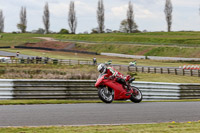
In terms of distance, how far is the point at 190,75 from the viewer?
38.3 meters

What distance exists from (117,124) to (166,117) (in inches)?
78.0

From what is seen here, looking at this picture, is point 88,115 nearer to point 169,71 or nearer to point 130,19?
point 169,71

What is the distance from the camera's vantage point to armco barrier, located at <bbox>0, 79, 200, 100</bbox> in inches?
457

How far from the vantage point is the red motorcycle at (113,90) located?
11.6 m

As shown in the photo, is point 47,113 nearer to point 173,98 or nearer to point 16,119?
point 16,119

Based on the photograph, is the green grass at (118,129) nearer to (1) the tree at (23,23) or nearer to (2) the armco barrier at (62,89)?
(2) the armco barrier at (62,89)

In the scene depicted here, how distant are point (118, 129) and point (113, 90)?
195 inches

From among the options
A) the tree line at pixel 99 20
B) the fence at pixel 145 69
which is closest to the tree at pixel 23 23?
the tree line at pixel 99 20

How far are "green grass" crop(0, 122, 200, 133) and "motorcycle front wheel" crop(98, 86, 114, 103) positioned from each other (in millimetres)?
3838

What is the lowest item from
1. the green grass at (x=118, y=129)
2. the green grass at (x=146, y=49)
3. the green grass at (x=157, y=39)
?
the green grass at (x=118, y=129)

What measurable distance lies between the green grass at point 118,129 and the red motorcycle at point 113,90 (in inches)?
156

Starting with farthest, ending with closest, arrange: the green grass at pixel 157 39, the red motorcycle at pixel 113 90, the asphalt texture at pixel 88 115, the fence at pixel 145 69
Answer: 1. the green grass at pixel 157 39
2. the fence at pixel 145 69
3. the red motorcycle at pixel 113 90
4. the asphalt texture at pixel 88 115

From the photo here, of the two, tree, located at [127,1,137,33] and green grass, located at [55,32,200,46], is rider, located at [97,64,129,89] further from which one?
tree, located at [127,1,137,33]

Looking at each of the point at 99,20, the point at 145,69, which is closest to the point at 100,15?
the point at 99,20
